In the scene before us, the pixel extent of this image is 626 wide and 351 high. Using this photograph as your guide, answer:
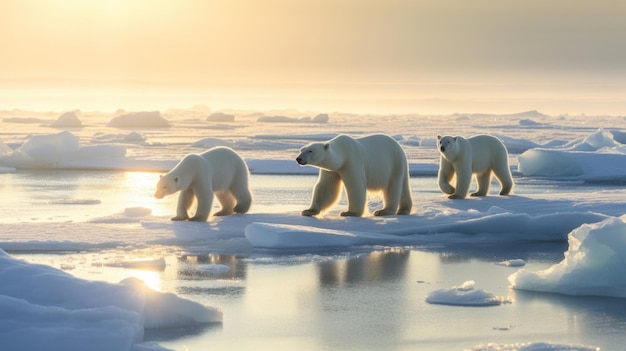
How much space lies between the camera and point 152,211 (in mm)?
11250

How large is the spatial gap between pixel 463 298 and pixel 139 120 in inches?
1466

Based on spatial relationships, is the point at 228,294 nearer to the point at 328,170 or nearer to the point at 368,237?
the point at 368,237

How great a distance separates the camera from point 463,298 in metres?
6.20

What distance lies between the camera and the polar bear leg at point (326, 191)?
9891mm

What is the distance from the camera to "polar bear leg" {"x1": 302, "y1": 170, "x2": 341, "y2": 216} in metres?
9.89

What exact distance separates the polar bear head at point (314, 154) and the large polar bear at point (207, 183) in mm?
1058

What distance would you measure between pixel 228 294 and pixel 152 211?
5081mm

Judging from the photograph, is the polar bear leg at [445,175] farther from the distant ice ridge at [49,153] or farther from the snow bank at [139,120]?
the snow bank at [139,120]

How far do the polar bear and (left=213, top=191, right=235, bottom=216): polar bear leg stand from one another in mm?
2611

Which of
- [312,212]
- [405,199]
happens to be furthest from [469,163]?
[312,212]

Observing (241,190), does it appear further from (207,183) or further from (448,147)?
(448,147)

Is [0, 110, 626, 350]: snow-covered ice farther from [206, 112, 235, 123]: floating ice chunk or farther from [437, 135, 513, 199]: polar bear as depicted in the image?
[206, 112, 235, 123]: floating ice chunk

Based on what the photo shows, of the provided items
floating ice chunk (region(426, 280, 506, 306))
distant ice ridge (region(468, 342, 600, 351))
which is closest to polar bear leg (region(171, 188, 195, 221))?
floating ice chunk (region(426, 280, 506, 306))

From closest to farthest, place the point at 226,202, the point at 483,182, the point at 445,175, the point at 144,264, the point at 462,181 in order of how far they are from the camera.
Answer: the point at 144,264 < the point at 226,202 < the point at 462,181 < the point at 445,175 < the point at 483,182
